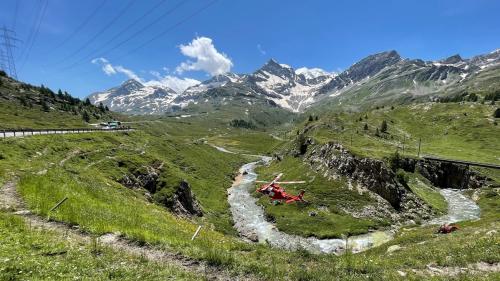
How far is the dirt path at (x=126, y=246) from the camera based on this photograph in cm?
1912

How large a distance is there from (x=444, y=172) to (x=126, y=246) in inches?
5282

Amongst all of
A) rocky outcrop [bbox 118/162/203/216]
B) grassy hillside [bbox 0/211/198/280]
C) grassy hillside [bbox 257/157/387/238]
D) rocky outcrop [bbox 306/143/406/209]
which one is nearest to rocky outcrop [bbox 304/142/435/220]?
rocky outcrop [bbox 306/143/406/209]

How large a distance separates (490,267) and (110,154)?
7828cm

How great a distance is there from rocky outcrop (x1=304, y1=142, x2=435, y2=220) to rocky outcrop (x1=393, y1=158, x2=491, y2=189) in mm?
27524

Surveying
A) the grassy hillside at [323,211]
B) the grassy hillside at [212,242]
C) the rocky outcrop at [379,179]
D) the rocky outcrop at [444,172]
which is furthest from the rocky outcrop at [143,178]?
the rocky outcrop at [444,172]

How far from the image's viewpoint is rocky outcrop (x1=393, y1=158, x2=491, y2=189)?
122m

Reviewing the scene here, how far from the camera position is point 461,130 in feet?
639

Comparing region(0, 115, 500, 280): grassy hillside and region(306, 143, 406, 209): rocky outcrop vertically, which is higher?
region(0, 115, 500, 280): grassy hillside

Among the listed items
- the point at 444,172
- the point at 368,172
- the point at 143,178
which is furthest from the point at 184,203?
the point at 444,172

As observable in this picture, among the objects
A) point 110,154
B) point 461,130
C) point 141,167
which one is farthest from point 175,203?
point 461,130

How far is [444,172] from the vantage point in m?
128

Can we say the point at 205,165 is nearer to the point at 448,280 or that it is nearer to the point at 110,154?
the point at 110,154

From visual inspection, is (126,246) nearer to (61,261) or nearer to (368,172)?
(61,261)

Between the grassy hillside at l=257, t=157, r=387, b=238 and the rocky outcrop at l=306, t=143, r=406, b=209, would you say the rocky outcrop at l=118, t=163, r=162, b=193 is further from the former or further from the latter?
the rocky outcrop at l=306, t=143, r=406, b=209
